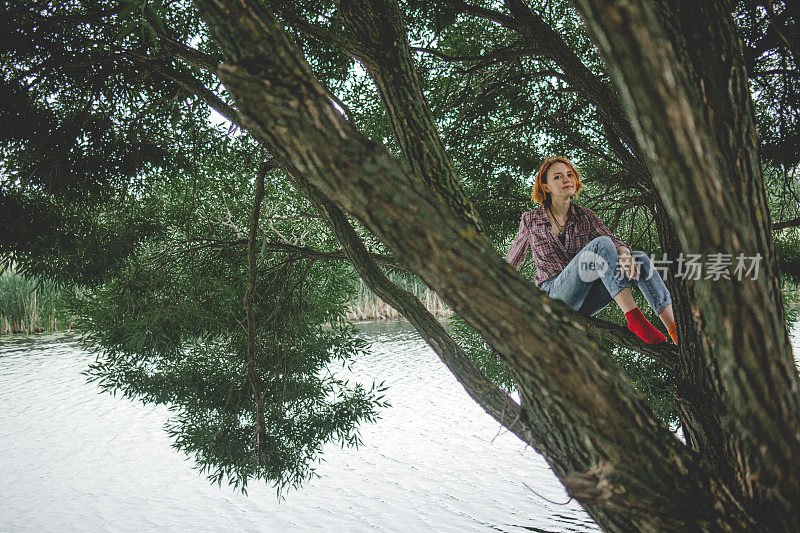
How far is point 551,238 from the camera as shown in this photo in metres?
2.82

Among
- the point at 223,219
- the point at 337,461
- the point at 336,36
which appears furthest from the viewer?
the point at 337,461

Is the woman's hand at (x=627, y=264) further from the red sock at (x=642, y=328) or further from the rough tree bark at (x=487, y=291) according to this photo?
the rough tree bark at (x=487, y=291)

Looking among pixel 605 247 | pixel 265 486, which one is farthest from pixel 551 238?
pixel 265 486

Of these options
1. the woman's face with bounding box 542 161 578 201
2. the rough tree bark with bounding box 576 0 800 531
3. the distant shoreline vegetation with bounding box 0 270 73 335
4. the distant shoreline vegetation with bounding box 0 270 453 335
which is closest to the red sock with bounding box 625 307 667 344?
the woman's face with bounding box 542 161 578 201

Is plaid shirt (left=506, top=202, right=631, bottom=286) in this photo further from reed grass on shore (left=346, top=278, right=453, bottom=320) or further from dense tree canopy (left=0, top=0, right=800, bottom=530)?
reed grass on shore (left=346, top=278, right=453, bottom=320)

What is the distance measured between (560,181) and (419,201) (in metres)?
Answer: 1.83

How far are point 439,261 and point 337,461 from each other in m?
8.02

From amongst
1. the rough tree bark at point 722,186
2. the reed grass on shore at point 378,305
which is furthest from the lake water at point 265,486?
the rough tree bark at point 722,186

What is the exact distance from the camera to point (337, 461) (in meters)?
8.55

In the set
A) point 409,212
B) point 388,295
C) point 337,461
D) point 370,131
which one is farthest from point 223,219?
point 337,461

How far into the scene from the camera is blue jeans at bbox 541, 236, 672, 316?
97.0 inches

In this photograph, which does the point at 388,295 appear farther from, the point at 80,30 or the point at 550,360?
the point at 80,30

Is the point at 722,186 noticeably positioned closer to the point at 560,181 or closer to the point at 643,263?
the point at 643,263

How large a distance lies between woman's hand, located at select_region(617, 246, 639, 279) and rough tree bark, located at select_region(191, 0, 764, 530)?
1.19 meters
